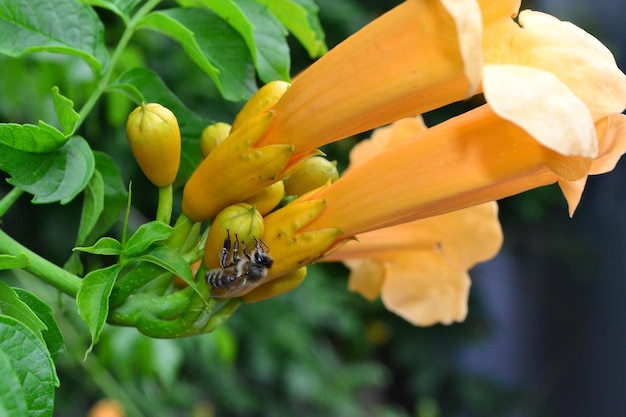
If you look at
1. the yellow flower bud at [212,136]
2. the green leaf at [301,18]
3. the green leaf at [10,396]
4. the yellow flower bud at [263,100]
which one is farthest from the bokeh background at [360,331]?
the green leaf at [10,396]

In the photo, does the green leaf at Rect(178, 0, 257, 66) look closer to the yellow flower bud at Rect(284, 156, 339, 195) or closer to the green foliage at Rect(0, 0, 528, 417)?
the green foliage at Rect(0, 0, 528, 417)

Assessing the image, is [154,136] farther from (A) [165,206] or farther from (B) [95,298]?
(B) [95,298]

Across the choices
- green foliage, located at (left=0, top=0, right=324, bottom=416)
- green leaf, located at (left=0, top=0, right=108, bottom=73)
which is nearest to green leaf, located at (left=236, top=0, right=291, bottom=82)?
green foliage, located at (left=0, top=0, right=324, bottom=416)

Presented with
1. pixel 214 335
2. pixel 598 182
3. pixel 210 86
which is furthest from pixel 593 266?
pixel 214 335

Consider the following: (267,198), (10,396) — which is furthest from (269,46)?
(10,396)

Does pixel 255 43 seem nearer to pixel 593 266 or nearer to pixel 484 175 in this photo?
pixel 484 175

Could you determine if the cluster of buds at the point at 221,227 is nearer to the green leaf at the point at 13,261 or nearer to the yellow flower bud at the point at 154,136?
the yellow flower bud at the point at 154,136
